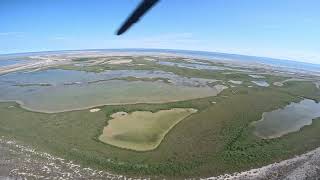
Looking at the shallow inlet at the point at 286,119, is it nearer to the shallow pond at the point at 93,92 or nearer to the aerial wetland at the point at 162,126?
the aerial wetland at the point at 162,126

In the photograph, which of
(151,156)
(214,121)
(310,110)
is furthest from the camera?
(310,110)

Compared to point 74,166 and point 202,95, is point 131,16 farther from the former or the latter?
point 202,95

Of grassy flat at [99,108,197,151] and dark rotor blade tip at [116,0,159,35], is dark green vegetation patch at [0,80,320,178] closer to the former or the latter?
grassy flat at [99,108,197,151]

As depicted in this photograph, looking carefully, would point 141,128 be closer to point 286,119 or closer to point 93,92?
point 286,119

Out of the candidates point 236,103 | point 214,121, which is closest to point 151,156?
point 214,121

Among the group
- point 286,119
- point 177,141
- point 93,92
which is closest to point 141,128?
point 177,141
